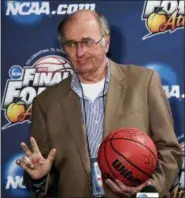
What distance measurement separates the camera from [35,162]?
7.94 feet

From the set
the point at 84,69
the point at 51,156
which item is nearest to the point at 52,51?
the point at 84,69

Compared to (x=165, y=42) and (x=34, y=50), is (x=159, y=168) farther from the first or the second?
(x=34, y=50)

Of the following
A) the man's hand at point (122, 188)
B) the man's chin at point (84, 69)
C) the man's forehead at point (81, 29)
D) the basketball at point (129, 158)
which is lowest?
the man's hand at point (122, 188)

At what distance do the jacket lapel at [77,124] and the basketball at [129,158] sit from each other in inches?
12.4

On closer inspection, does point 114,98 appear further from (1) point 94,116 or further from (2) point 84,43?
(2) point 84,43

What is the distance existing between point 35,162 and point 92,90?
46cm

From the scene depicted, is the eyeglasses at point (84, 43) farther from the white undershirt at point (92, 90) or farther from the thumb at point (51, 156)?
the thumb at point (51, 156)

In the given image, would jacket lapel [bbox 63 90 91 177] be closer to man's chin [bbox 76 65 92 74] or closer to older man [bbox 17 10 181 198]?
older man [bbox 17 10 181 198]

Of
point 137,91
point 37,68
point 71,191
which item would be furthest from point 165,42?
point 71,191

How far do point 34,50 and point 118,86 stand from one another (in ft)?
2.14

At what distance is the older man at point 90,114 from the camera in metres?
2.51

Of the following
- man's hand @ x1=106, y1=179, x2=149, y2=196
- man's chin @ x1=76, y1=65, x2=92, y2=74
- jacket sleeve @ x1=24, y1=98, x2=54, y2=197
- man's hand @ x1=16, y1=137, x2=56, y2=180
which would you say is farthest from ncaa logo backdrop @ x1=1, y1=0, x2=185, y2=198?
man's hand @ x1=106, y1=179, x2=149, y2=196

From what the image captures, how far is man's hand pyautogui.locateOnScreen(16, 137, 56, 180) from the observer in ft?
7.81

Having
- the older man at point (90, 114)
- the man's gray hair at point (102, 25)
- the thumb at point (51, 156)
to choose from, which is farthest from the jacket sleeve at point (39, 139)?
the man's gray hair at point (102, 25)
